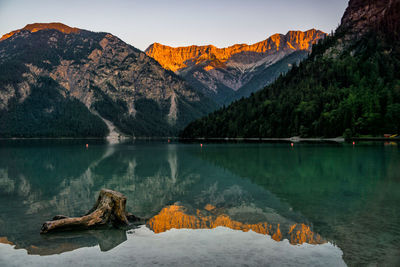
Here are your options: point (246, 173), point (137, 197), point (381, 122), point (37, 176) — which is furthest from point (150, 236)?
point (381, 122)

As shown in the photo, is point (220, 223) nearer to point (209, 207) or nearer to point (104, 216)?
point (209, 207)

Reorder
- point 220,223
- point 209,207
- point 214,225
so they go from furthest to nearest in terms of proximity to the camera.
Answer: point 209,207
point 220,223
point 214,225

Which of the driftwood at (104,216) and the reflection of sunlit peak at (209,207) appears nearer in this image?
the driftwood at (104,216)

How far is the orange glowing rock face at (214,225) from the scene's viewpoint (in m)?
17.8

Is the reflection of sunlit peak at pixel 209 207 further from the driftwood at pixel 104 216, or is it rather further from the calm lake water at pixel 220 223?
the driftwood at pixel 104 216

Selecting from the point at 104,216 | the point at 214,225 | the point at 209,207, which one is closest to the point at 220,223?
the point at 214,225

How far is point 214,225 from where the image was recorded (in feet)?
67.1

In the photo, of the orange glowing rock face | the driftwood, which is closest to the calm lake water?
the orange glowing rock face

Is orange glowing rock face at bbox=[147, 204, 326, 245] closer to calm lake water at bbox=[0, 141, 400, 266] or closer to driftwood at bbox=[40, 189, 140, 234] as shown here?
calm lake water at bbox=[0, 141, 400, 266]

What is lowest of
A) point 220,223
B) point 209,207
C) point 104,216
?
point 209,207

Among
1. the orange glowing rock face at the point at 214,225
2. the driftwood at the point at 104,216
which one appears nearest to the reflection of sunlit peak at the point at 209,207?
the orange glowing rock face at the point at 214,225

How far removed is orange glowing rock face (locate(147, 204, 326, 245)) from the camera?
1783 cm

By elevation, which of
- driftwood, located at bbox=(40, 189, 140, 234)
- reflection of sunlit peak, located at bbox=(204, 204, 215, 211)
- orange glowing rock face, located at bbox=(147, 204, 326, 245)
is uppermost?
driftwood, located at bbox=(40, 189, 140, 234)

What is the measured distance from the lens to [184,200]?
95.3ft
